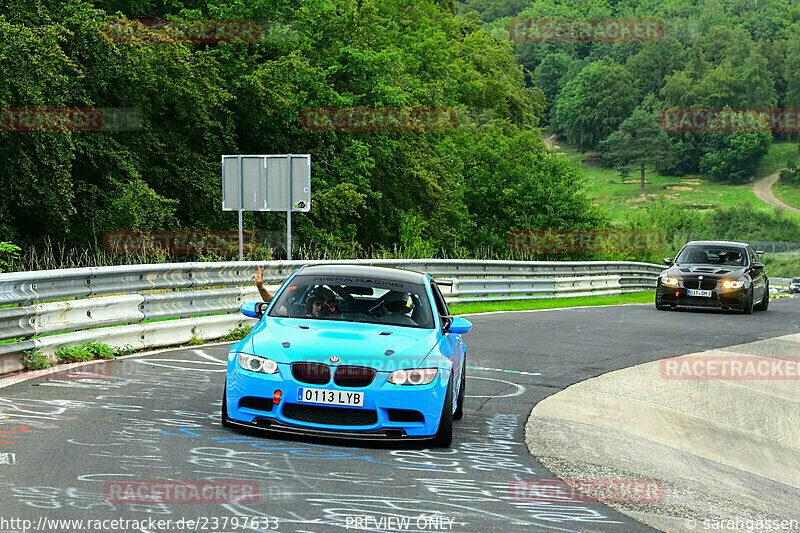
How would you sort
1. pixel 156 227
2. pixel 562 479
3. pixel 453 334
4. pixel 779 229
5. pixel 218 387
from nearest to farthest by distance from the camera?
1. pixel 562 479
2. pixel 453 334
3. pixel 218 387
4. pixel 156 227
5. pixel 779 229

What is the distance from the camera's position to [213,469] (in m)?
5.83

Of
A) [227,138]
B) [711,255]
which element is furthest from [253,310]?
[227,138]

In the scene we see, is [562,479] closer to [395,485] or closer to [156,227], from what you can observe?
[395,485]

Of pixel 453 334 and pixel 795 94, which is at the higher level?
pixel 795 94

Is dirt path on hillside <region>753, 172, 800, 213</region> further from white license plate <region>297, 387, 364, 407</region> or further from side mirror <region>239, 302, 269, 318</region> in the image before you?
white license plate <region>297, 387, 364, 407</region>

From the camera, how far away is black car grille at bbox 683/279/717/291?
22.2 m

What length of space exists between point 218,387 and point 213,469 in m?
3.49

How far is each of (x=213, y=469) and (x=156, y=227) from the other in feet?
81.0

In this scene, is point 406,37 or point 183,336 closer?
point 183,336

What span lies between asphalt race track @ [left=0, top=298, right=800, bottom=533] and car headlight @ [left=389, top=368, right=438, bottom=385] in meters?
0.48

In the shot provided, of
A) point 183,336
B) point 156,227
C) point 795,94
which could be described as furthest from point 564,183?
point 795,94

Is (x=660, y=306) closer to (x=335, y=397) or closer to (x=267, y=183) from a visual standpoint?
(x=267, y=183)

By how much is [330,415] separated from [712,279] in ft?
56.3

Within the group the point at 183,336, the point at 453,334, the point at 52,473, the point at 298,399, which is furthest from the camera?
the point at 183,336
